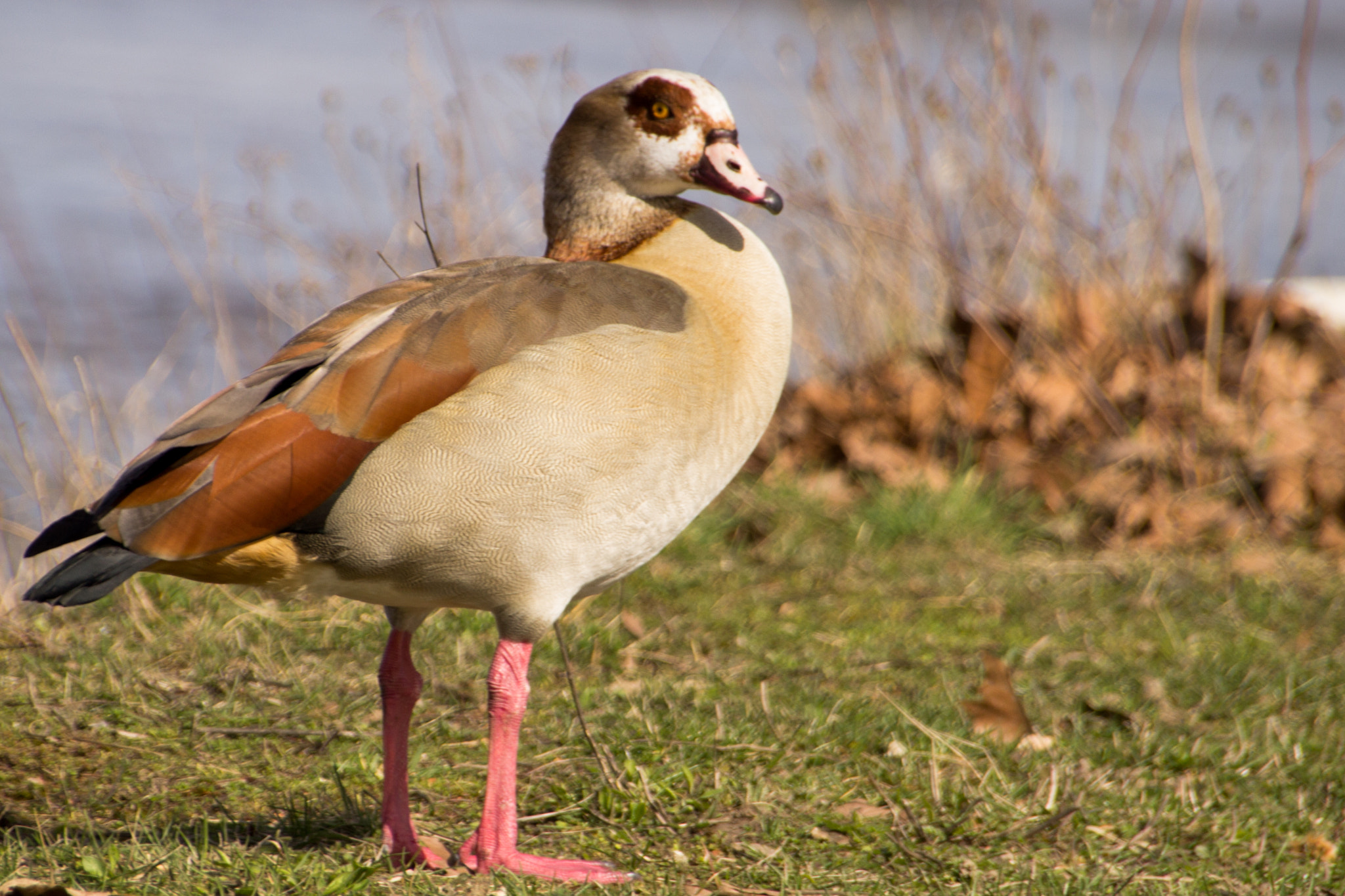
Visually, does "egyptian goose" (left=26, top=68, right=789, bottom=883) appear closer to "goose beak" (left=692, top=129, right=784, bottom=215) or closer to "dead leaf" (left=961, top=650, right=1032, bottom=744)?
"goose beak" (left=692, top=129, right=784, bottom=215)

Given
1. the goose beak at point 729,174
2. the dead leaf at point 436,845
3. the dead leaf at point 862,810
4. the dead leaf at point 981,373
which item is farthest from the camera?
the dead leaf at point 981,373

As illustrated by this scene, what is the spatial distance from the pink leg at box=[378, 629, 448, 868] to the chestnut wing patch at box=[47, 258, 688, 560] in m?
0.53

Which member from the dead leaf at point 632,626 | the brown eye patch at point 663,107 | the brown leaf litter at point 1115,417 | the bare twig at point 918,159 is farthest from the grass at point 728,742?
the bare twig at point 918,159

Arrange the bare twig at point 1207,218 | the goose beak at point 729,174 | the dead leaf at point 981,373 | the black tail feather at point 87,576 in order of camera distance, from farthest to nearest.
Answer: the dead leaf at point 981,373
the bare twig at point 1207,218
the goose beak at point 729,174
the black tail feather at point 87,576

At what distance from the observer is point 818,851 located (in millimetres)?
2938

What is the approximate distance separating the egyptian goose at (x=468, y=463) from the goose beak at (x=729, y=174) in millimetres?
208

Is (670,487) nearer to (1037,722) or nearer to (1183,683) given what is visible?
(1037,722)

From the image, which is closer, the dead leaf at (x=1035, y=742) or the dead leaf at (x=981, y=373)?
the dead leaf at (x=1035, y=742)

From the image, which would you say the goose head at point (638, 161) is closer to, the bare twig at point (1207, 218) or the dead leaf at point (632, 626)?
the dead leaf at point (632, 626)

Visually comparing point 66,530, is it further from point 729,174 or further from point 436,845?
point 729,174

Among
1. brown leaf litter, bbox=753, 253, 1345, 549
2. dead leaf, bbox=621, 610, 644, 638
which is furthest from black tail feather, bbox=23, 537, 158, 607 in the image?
brown leaf litter, bbox=753, 253, 1345, 549

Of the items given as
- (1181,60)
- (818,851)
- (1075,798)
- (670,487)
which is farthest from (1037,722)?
(1181,60)

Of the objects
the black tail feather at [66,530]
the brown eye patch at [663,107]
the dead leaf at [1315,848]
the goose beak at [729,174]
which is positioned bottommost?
the dead leaf at [1315,848]

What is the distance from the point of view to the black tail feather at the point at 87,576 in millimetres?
2330
